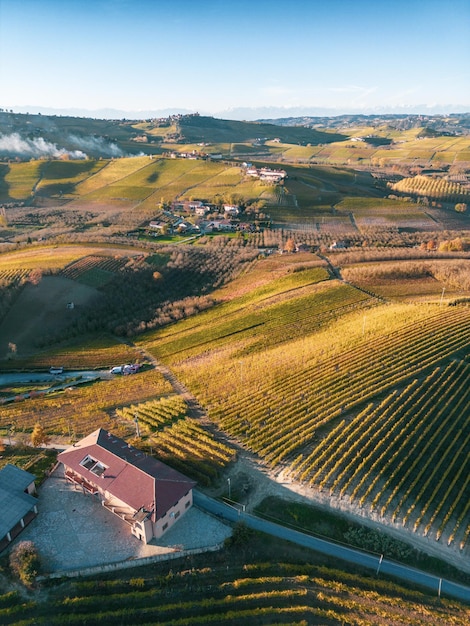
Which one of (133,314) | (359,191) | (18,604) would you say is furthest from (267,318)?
(359,191)

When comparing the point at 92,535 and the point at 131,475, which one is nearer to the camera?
the point at 92,535

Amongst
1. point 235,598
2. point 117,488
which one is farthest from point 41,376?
point 235,598

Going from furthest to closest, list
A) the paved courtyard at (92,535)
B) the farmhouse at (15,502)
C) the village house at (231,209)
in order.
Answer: the village house at (231,209) → the farmhouse at (15,502) → the paved courtyard at (92,535)

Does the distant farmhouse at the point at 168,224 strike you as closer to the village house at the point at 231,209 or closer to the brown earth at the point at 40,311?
the village house at the point at 231,209

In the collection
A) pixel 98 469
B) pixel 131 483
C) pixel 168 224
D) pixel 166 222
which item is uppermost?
pixel 166 222

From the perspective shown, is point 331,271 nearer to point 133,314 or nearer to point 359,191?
point 133,314

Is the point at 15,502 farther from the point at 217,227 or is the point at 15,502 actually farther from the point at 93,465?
the point at 217,227

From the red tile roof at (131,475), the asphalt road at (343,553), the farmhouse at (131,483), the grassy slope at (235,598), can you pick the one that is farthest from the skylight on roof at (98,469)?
the asphalt road at (343,553)
